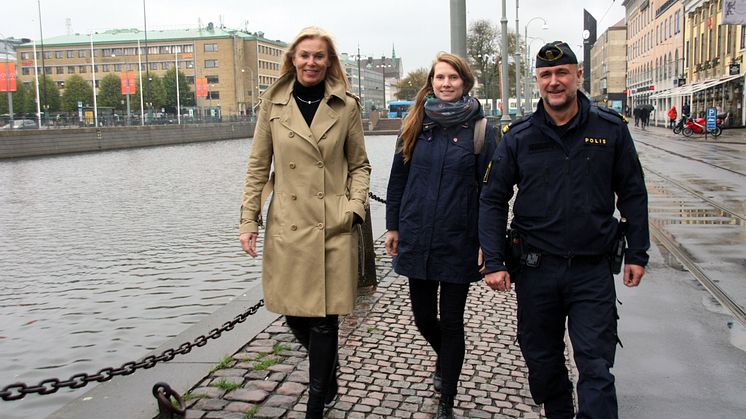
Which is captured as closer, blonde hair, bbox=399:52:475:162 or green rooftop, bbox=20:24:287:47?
blonde hair, bbox=399:52:475:162

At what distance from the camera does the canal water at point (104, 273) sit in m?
6.04

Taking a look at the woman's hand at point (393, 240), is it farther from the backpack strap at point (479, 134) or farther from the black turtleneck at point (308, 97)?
the black turtleneck at point (308, 97)

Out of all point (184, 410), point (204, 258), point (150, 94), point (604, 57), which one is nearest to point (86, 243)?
point (204, 258)

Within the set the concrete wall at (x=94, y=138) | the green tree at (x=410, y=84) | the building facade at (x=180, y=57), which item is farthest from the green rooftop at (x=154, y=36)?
the concrete wall at (x=94, y=138)

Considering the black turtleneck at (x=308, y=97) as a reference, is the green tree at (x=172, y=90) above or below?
above

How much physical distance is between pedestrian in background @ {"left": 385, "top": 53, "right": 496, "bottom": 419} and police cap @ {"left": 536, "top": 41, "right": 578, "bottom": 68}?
1.87 ft

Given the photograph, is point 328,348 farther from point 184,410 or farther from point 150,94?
point 150,94

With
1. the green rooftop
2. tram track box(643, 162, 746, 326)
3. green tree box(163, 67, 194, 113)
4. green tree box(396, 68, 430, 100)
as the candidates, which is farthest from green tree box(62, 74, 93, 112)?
tram track box(643, 162, 746, 326)

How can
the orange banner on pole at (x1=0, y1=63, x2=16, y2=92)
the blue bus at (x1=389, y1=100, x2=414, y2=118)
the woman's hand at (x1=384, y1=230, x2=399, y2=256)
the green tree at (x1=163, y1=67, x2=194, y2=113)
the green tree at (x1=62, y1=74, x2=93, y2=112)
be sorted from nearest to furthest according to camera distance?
1. the woman's hand at (x1=384, y1=230, x2=399, y2=256)
2. the orange banner on pole at (x1=0, y1=63, x2=16, y2=92)
3. the green tree at (x1=62, y1=74, x2=93, y2=112)
4. the blue bus at (x1=389, y1=100, x2=414, y2=118)
5. the green tree at (x1=163, y1=67, x2=194, y2=113)

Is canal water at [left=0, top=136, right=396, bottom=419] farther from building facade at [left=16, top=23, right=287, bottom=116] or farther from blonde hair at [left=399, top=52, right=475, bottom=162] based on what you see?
building facade at [left=16, top=23, right=287, bottom=116]

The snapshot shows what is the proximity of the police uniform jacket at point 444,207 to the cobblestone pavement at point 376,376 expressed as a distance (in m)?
0.79

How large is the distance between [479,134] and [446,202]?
15.9 inches

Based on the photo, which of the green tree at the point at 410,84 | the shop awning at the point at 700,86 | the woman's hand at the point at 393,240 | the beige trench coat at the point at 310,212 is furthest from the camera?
the green tree at the point at 410,84

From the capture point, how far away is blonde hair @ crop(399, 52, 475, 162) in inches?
162
